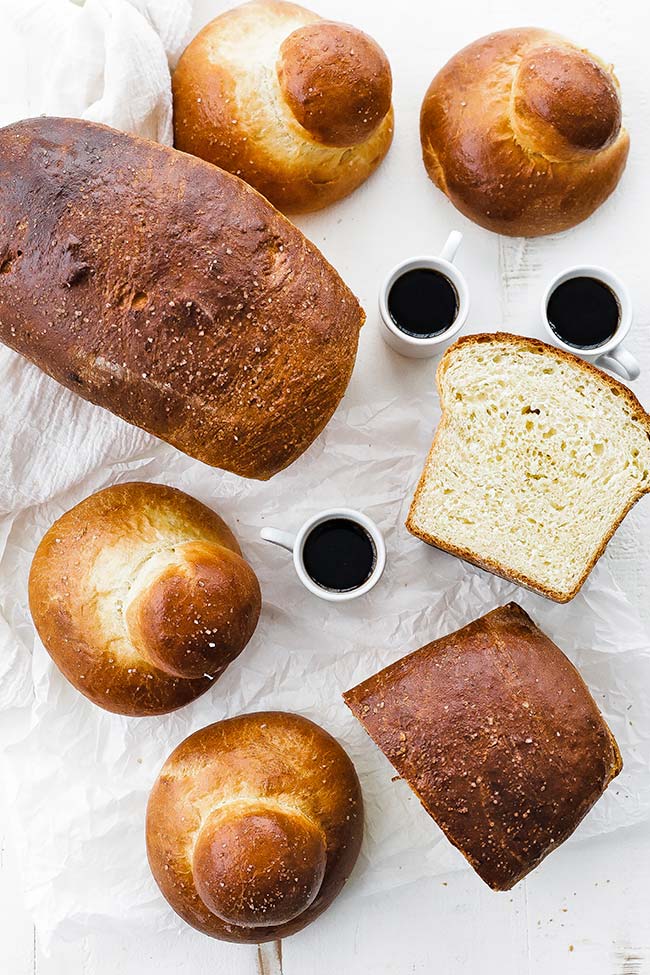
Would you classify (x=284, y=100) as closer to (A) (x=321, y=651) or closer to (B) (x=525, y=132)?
(B) (x=525, y=132)

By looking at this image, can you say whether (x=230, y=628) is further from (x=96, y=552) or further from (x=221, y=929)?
(x=221, y=929)

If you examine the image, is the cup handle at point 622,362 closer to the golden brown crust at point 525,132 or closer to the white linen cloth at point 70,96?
the golden brown crust at point 525,132

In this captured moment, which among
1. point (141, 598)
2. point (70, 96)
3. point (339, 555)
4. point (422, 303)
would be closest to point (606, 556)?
point (339, 555)

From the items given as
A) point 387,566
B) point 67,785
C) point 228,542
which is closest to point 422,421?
point 387,566

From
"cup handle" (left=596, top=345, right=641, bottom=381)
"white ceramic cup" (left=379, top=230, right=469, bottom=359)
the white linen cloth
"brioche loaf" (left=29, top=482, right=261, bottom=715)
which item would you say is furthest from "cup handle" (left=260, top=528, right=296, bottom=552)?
"cup handle" (left=596, top=345, right=641, bottom=381)

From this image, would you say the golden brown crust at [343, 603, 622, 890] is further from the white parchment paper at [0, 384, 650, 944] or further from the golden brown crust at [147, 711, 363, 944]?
the white parchment paper at [0, 384, 650, 944]
